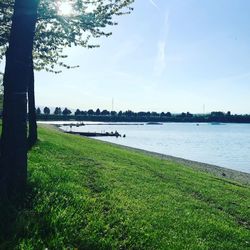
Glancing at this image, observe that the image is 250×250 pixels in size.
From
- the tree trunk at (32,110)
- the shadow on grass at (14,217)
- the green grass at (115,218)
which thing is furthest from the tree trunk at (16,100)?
the tree trunk at (32,110)

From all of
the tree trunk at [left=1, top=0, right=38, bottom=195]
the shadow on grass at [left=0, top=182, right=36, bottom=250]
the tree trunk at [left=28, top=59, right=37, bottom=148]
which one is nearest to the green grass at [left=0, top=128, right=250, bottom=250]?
the shadow on grass at [left=0, top=182, right=36, bottom=250]

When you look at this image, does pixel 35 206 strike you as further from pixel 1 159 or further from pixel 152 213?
pixel 152 213

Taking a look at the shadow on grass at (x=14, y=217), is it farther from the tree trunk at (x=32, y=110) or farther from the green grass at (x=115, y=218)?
the tree trunk at (x=32, y=110)

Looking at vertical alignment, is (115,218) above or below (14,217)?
below

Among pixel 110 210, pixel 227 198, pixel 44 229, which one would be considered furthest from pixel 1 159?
pixel 227 198

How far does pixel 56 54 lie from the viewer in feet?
83.8

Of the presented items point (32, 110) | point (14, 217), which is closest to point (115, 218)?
point (14, 217)

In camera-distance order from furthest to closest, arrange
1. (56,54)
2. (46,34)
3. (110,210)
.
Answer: (56,54) → (46,34) → (110,210)

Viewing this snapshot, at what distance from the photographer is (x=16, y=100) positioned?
33.4 feet

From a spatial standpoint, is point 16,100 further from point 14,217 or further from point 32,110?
point 32,110

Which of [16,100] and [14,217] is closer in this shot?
[14,217]

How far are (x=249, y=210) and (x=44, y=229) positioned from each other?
10052 mm

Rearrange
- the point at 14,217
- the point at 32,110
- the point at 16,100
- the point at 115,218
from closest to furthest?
the point at 14,217 → the point at 16,100 → the point at 115,218 → the point at 32,110

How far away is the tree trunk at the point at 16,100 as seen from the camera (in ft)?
33.3
